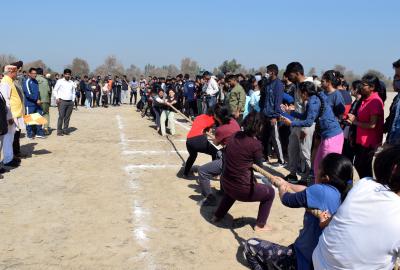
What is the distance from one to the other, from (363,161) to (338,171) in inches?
117

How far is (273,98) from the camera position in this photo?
7.91 meters

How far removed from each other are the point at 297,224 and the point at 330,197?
2.36 metres

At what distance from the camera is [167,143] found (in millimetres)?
11227

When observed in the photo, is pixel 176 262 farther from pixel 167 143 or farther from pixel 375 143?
pixel 167 143

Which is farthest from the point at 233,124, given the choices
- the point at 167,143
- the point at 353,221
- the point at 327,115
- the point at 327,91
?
the point at 167,143

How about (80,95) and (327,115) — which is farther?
(80,95)

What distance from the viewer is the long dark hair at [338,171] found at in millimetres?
3145

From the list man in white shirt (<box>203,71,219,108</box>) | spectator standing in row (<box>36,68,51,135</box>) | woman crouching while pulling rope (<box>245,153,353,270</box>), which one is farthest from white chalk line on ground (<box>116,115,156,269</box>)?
man in white shirt (<box>203,71,219,108</box>)

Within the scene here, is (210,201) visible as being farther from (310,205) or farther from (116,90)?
(116,90)

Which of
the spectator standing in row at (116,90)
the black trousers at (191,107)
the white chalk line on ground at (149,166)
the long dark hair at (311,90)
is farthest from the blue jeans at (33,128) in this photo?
the spectator standing in row at (116,90)

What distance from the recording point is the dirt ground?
4348 mm

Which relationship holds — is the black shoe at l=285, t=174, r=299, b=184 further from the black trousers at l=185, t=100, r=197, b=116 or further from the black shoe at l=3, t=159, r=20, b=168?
the black trousers at l=185, t=100, r=197, b=116

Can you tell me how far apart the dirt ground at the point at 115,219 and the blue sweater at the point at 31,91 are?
259 centimetres

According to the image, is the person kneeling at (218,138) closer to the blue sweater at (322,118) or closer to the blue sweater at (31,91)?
the blue sweater at (322,118)
